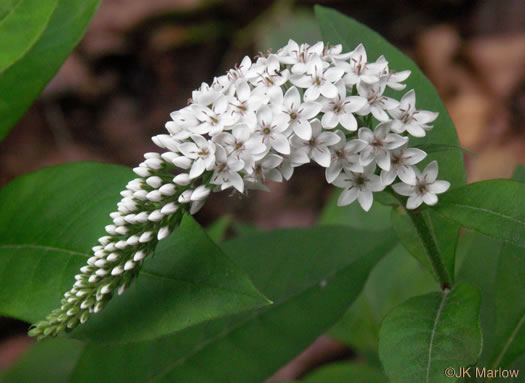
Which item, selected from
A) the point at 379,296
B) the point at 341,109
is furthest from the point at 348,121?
the point at 379,296

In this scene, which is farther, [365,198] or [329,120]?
[365,198]

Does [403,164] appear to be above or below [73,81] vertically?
above

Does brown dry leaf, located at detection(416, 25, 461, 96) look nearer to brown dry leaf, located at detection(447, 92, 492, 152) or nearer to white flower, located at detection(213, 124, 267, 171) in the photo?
brown dry leaf, located at detection(447, 92, 492, 152)

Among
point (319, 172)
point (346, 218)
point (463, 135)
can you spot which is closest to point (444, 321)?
point (346, 218)

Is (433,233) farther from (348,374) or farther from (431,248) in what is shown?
(348,374)

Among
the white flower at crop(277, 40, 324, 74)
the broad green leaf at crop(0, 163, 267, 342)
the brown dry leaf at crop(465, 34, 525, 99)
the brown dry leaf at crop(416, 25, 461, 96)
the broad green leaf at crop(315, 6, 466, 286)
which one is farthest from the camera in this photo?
the brown dry leaf at crop(416, 25, 461, 96)

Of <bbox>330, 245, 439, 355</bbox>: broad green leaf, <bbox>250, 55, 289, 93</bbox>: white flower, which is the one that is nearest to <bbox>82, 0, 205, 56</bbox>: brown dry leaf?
<bbox>330, 245, 439, 355</bbox>: broad green leaf

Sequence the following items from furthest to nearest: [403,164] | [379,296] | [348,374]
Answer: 1. [379,296]
2. [348,374]
3. [403,164]
